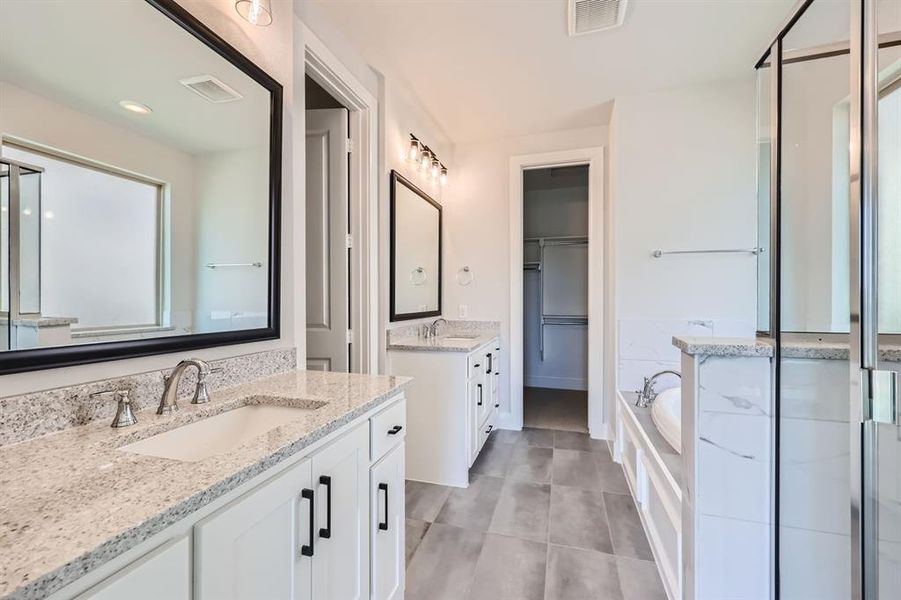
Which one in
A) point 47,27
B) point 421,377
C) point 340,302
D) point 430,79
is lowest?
point 421,377

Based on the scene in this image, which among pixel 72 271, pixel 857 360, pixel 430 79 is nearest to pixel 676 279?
pixel 857 360

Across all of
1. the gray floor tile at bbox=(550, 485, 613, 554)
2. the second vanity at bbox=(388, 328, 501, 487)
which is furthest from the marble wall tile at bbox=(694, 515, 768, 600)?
the second vanity at bbox=(388, 328, 501, 487)

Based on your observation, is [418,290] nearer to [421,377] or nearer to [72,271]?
[421,377]

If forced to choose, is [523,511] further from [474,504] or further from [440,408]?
[440,408]

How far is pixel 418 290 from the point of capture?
2941 mm

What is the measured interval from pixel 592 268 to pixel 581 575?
7.27 ft

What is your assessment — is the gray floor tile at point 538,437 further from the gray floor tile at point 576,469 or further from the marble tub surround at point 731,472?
the marble tub surround at point 731,472

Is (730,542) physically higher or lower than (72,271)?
lower

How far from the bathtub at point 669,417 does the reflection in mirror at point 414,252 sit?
1.68 m

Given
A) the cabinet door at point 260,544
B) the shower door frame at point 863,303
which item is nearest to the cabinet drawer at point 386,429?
the cabinet door at point 260,544

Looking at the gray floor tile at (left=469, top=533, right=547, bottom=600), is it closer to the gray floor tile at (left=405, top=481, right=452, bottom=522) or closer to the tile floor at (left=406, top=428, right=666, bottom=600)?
the tile floor at (left=406, top=428, right=666, bottom=600)

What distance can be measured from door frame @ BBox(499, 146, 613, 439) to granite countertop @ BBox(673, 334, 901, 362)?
1.75 meters

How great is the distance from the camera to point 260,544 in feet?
2.48

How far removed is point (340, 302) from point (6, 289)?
150 centimetres
